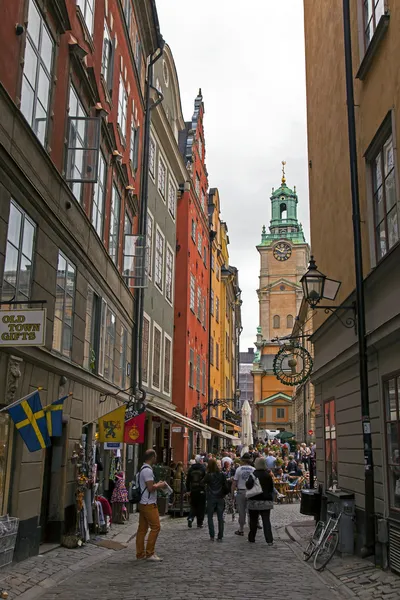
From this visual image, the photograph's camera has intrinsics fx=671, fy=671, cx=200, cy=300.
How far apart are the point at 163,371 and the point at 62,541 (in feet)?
47.9

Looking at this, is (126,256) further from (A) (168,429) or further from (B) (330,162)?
(A) (168,429)

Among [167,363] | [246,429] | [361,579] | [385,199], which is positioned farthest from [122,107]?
[246,429]

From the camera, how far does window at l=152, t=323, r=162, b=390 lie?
969 inches

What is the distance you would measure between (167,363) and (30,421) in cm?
1891

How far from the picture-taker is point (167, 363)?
2734cm

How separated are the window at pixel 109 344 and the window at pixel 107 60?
5.62 meters

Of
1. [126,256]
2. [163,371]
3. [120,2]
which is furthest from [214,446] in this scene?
[120,2]

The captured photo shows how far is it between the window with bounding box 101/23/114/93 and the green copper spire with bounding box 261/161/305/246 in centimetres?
9430

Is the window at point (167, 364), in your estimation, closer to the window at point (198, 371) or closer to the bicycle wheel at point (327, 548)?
the window at point (198, 371)

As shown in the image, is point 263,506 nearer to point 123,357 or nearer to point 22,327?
point 22,327

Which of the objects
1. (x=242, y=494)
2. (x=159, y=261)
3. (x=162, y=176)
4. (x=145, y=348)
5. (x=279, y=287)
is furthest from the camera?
(x=279, y=287)

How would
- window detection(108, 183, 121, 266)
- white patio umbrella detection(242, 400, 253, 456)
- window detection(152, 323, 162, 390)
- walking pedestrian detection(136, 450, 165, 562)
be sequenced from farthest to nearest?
white patio umbrella detection(242, 400, 253, 456), window detection(152, 323, 162, 390), window detection(108, 183, 121, 266), walking pedestrian detection(136, 450, 165, 562)

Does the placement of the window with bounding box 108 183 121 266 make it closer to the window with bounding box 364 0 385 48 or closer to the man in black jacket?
the man in black jacket

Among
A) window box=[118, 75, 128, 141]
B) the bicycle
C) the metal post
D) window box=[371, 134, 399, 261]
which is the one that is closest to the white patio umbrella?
window box=[118, 75, 128, 141]
